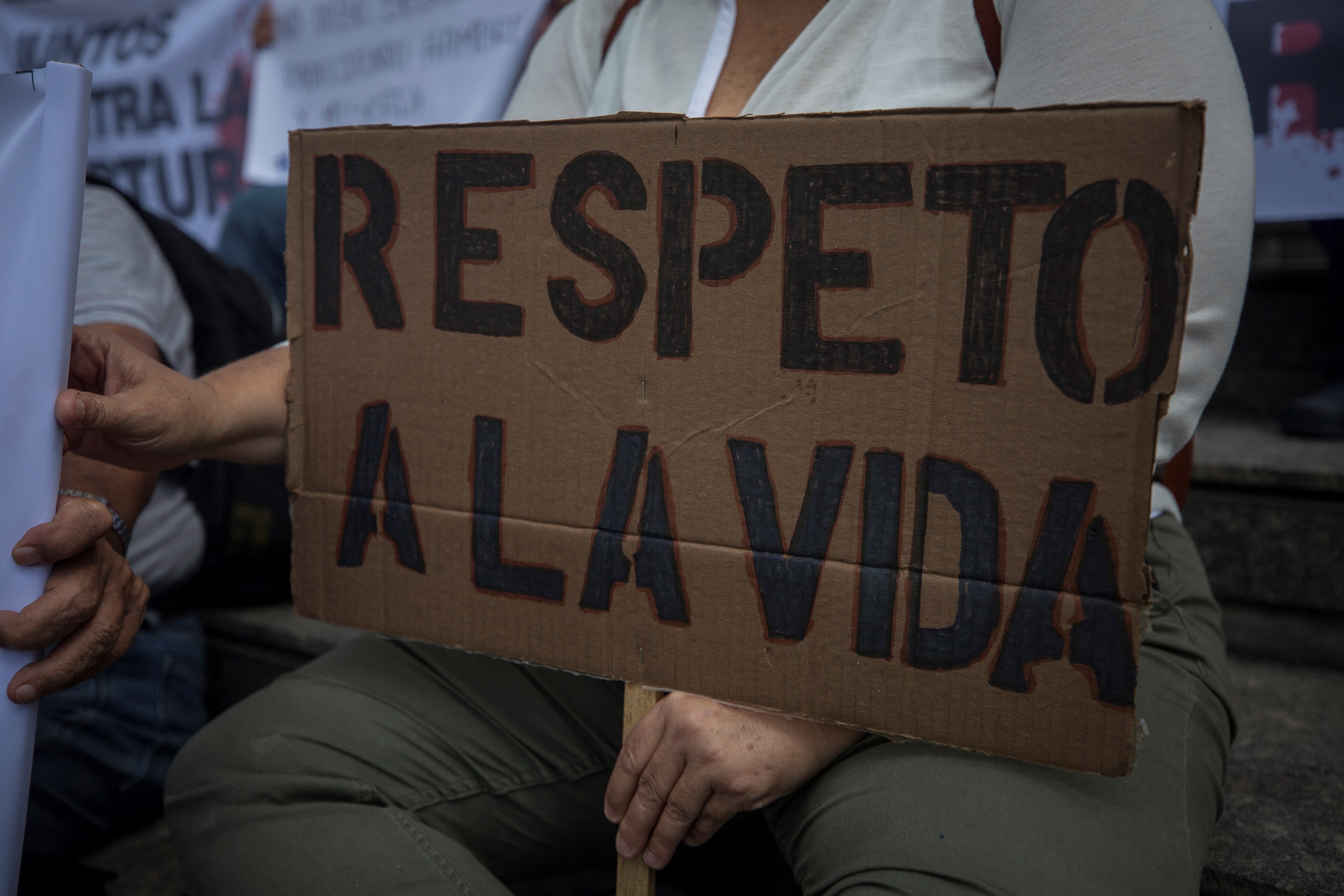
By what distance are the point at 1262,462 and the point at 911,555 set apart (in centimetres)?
A: 88

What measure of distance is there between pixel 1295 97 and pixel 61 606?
163cm

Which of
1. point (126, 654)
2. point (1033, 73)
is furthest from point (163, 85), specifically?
point (1033, 73)

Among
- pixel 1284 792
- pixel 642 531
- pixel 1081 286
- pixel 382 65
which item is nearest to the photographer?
pixel 1081 286

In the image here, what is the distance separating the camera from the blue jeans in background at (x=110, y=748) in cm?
95

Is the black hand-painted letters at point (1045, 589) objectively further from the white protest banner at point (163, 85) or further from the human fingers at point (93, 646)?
the white protest banner at point (163, 85)

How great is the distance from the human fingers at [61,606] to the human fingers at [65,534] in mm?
15

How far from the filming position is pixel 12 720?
1.78 ft

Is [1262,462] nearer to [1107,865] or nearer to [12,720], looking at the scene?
[1107,865]

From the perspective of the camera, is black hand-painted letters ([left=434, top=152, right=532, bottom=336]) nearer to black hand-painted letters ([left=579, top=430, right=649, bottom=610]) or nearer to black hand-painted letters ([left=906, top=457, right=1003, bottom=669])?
black hand-painted letters ([left=579, top=430, right=649, bottom=610])

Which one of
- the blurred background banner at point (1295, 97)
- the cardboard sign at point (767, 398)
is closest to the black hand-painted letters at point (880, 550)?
the cardboard sign at point (767, 398)

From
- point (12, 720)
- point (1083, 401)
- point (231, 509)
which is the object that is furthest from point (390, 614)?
point (231, 509)

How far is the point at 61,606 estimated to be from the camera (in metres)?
0.55

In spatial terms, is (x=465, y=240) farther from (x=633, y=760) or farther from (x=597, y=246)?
(x=633, y=760)

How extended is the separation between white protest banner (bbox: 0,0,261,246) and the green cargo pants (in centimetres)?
185
